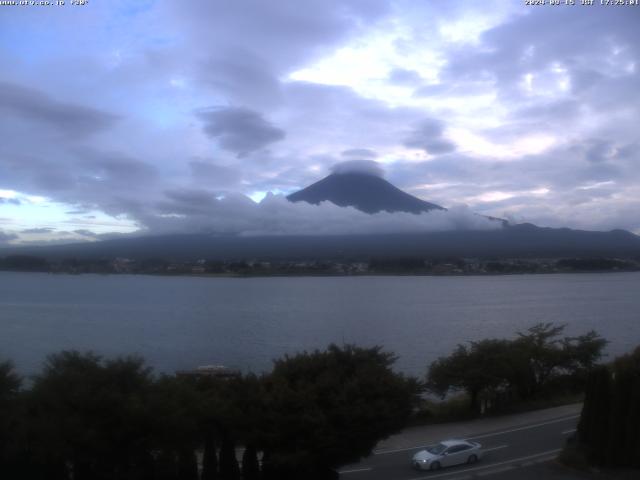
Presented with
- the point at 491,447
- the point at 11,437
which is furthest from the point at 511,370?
the point at 11,437

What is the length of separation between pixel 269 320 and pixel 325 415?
3340 centimetres

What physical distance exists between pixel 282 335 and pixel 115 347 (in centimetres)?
859

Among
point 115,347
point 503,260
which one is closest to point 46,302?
point 115,347

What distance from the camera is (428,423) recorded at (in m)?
15.7

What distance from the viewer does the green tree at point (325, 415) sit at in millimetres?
8500

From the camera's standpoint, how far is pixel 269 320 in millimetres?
41688

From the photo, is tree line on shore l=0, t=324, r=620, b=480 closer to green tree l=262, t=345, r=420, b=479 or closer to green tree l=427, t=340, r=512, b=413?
green tree l=262, t=345, r=420, b=479

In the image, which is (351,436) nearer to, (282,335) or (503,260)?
(282,335)

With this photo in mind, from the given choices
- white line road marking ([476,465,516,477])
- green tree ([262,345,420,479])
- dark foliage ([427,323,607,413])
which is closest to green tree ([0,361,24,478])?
green tree ([262,345,420,479])

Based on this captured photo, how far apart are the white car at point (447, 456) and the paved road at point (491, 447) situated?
117 millimetres

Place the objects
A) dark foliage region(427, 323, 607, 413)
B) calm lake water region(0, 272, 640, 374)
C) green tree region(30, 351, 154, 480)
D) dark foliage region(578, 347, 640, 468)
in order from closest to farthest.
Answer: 1. green tree region(30, 351, 154, 480)
2. dark foliage region(578, 347, 640, 468)
3. dark foliage region(427, 323, 607, 413)
4. calm lake water region(0, 272, 640, 374)

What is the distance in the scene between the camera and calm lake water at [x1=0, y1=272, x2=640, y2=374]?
3056cm

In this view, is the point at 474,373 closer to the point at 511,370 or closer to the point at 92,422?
the point at 511,370

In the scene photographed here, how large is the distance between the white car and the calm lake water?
42.4 ft
